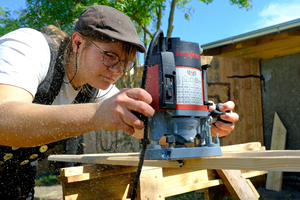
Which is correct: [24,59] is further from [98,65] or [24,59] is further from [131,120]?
[131,120]

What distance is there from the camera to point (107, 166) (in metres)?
1.58

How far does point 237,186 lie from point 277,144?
302cm

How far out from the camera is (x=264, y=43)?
165 inches

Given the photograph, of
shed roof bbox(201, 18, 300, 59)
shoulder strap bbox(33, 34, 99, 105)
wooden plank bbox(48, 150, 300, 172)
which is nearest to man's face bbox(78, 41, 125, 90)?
shoulder strap bbox(33, 34, 99, 105)

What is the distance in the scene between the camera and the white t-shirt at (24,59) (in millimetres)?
1024

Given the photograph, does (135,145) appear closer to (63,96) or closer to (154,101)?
(63,96)

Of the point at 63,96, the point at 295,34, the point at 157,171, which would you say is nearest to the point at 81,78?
the point at 63,96

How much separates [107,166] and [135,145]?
3.64 m

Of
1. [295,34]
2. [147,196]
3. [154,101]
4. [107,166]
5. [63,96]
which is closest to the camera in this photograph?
[154,101]

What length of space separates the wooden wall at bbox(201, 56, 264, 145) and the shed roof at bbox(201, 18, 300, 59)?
0.74 feet

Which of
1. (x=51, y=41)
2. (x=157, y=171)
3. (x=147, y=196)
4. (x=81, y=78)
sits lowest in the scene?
(x=147, y=196)

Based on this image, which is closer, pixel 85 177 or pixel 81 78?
pixel 85 177

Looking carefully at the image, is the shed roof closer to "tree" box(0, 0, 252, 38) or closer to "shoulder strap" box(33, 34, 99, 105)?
"tree" box(0, 0, 252, 38)

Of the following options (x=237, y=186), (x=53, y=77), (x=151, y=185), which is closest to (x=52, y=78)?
(x=53, y=77)
